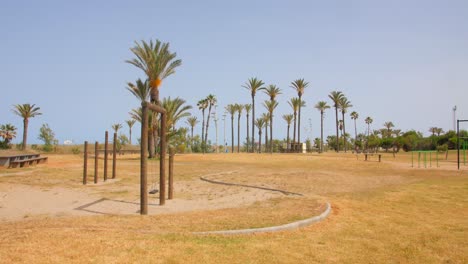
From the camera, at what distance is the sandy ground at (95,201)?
1035cm

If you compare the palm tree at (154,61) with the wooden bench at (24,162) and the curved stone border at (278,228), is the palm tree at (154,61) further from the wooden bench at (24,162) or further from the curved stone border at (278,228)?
the curved stone border at (278,228)

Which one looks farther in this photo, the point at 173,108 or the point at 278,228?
the point at 173,108

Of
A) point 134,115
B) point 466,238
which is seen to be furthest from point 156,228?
point 134,115

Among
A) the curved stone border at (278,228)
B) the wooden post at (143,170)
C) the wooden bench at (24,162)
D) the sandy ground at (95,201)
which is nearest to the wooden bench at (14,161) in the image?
the wooden bench at (24,162)

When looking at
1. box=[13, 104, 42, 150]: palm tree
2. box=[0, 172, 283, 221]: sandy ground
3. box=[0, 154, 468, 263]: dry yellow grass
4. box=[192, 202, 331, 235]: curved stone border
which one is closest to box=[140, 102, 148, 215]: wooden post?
box=[0, 172, 283, 221]: sandy ground

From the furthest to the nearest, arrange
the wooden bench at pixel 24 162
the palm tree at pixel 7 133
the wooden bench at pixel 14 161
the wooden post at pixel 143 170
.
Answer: the palm tree at pixel 7 133 → the wooden bench at pixel 24 162 → the wooden bench at pixel 14 161 → the wooden post at pixel 143 170

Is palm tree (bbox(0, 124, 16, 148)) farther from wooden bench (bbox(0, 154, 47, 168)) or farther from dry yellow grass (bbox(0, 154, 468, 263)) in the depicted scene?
dry yellow grass (bbox(0, 154, 468, 263))

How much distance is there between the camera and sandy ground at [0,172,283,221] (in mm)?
10352

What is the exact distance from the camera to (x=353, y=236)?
27.0 ft

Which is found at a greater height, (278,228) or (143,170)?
(143,170)

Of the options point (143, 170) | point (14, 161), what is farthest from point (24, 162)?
point (143, 170)

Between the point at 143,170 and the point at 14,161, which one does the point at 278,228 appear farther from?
the point at 14,161

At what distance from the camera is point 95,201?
12.3 metres

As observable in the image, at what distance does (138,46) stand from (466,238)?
35.3 meters
